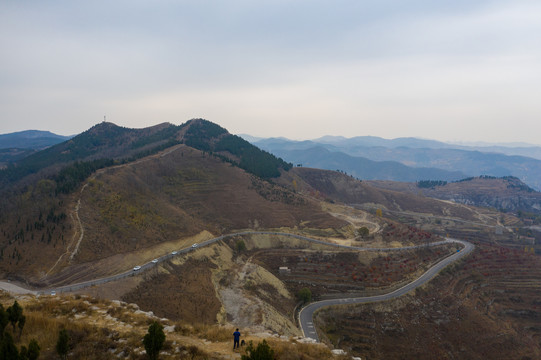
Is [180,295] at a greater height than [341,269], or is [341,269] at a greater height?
[180,295]

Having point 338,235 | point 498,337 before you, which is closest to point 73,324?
point 498,337

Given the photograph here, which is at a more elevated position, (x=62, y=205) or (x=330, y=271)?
(x=62, y=205)

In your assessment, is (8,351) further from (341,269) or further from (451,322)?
(451,322)

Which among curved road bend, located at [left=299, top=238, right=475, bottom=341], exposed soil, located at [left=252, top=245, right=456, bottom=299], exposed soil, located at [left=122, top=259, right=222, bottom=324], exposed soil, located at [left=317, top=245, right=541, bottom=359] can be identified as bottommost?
exposed soil, located at [left=317, top=245, right=541, bottom=359]

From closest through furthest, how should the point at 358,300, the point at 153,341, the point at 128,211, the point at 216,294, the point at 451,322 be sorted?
the point at 153,341, the point at 216,294, the point at 451,322, the point at 358,300, the point at 128,211

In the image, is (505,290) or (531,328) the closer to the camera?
(531,328)

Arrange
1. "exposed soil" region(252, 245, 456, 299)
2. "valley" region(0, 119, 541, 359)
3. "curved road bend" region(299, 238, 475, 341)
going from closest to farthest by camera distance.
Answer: "valley" region(0, 119, 541, 359)
"curved road bend" region(299, 238, 475, 341)
"exposed soil" region(252, 245, 456, 299)

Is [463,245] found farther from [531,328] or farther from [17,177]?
[17,177]

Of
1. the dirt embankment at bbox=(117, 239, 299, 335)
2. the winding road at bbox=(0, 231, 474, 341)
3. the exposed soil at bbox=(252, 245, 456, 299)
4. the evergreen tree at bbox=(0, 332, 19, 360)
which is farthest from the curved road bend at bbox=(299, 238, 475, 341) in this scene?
the evergreen tree at bbox=(0, 332, 19, 360)

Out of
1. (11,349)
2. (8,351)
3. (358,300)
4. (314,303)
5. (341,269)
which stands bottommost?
(314,303)

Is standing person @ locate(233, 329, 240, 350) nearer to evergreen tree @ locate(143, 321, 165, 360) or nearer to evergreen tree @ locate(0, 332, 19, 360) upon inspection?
evergreen tree @ locate(143, 321, 165, 360)

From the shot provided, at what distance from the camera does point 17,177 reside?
189m

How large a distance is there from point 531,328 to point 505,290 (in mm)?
11681

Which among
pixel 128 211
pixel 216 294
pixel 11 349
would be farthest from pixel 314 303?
pixel 11 349
